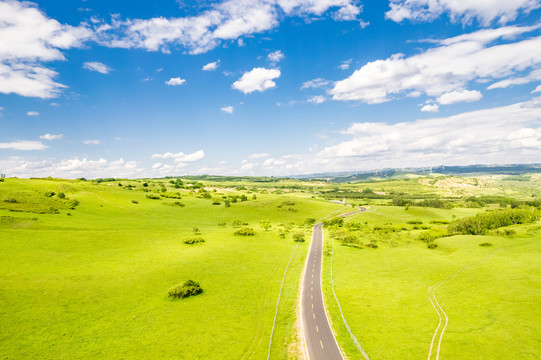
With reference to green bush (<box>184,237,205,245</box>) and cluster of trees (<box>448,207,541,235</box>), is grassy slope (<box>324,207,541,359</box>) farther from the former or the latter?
green bush (<box>184,237,205,245</box>)

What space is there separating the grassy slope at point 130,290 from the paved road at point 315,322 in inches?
139

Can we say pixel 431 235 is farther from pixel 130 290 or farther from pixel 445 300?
pixel 130 290

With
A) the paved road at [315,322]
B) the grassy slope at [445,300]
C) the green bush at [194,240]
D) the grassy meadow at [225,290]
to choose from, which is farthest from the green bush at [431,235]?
the green bush at [194,240]

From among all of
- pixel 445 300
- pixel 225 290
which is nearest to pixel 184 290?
pixel 225 290

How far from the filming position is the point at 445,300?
58438 millimetres

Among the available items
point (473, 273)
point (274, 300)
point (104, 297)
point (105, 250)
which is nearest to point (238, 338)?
point (274, 300)

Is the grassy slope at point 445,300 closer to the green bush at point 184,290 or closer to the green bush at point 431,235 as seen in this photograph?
the green bush at point 431,235

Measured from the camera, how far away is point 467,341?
42531 mm

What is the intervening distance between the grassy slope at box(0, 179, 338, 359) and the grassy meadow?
32cm

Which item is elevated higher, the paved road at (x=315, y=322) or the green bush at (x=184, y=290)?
the green bush at (x=184, y=290)

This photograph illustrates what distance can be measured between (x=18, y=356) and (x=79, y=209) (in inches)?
3944

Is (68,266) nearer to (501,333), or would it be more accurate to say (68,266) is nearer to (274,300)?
(274,300)

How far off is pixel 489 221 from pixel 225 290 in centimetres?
16050

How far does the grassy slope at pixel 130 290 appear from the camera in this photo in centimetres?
4159
